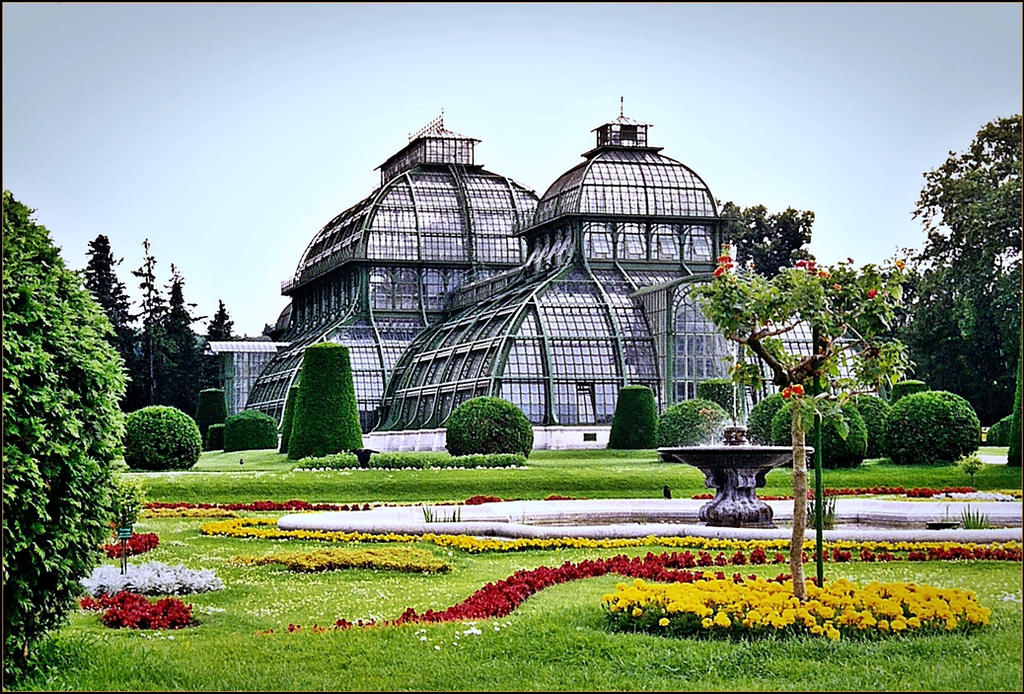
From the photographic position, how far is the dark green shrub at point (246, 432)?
46.4 metres

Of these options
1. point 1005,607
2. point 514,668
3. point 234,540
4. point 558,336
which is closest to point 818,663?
point 514,668

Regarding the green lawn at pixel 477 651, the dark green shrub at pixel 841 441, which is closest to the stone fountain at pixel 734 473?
the green lawn at pixel 477 651

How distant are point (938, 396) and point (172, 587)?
21420mm

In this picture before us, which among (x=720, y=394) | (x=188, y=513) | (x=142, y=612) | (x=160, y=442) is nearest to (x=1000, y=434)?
(x=720, y=394)

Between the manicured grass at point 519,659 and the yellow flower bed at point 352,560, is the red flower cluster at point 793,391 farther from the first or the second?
the yellow flower bed at point 352,560

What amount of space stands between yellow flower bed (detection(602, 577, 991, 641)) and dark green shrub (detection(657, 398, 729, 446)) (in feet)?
83.0

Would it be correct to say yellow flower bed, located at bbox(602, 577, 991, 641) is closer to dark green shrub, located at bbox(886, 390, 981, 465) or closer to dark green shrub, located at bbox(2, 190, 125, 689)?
dark green shrub, located at bbox(2, 190, 125, 689)

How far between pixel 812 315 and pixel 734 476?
28.2 ft

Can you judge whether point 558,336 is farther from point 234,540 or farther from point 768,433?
point 234,540

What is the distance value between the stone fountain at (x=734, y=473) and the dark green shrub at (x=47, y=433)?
10359 millimetres

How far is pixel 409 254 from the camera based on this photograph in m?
57.2

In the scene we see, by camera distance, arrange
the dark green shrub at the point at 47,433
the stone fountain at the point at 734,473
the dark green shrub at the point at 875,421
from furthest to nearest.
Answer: the dark green shrub at the point at 875,421 < the stone fountain at the point at 734,473 < the dark green shrub at the point at 47,433

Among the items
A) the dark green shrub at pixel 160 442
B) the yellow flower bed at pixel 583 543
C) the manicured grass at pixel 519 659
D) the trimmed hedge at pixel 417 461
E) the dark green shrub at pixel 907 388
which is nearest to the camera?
the manicured grass at pixel 519 659

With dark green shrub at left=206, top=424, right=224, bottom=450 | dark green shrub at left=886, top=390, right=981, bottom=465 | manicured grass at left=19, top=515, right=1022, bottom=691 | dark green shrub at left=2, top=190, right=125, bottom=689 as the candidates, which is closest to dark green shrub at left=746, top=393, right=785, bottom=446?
dark green shrub at left=886, top=390, right=981, bottom=465
